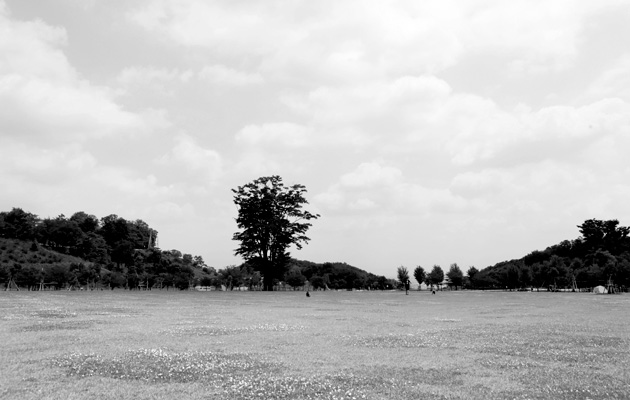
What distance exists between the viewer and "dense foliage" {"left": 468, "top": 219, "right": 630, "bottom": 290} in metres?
98.1

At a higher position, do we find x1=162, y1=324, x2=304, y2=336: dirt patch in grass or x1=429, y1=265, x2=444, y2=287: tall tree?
x1=429, y1=265, x2=444, y2=287: tall tree

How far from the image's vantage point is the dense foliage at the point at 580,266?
98.1 m

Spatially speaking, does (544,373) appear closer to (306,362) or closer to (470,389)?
(470,389)

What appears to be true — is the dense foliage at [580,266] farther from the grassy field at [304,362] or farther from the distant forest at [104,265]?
the grassy field at [304,362]

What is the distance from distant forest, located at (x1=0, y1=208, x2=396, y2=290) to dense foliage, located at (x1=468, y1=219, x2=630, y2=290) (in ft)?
110

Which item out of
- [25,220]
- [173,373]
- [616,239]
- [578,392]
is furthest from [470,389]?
[616,239]

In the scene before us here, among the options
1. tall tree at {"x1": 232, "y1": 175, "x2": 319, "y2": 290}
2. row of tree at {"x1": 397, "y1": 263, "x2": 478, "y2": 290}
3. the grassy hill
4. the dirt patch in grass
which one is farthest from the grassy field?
row of tree at {"x1": 397, "y1": 263, "x2": 478, "y2": 290}

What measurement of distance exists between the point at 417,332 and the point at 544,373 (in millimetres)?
9019

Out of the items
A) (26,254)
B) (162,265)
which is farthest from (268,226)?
(26,254)

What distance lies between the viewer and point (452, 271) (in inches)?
5753

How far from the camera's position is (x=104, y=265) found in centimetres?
12962

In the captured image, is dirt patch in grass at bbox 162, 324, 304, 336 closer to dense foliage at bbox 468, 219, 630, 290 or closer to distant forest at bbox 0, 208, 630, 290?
distant forest at bbox 0, 208, 630, 290

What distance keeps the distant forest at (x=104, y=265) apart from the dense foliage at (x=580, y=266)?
33565 millimetres

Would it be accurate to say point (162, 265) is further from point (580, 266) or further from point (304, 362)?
point (580, 266)
